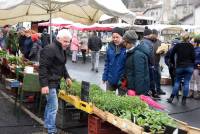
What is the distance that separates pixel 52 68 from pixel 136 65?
4.44ft

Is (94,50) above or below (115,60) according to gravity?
below

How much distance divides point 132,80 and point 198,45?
17.5 ft

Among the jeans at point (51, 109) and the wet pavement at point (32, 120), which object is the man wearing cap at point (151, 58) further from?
the jeans at point (51, 109)

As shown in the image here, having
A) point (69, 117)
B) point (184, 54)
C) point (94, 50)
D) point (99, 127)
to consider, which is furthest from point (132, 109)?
point (94, 50)

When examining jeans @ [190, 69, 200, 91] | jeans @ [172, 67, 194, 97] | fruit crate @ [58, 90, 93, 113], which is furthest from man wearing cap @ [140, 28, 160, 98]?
fruit crate @ [58, 90, 93, 113]

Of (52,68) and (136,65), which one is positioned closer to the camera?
(136,65)

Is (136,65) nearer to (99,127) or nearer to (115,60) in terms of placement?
(115,60)

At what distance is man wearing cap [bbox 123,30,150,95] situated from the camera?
6.78 meters

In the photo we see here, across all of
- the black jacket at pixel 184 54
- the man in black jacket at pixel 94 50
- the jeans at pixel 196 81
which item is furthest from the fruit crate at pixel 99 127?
the man in black jacket at pixel 94 50

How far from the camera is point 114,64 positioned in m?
7.39

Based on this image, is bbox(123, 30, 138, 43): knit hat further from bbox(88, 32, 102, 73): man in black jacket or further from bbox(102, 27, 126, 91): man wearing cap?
bbox(88, 32, 102, 73): man in black jacket

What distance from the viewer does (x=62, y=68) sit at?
709 centimetres

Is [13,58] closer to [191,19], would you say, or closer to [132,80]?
[132,80]

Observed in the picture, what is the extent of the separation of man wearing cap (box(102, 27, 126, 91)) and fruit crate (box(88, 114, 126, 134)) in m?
0.95
